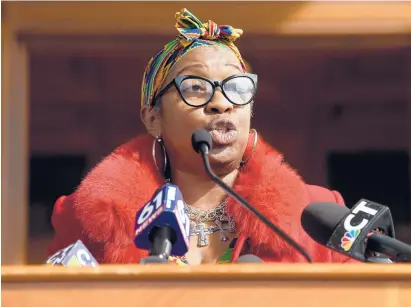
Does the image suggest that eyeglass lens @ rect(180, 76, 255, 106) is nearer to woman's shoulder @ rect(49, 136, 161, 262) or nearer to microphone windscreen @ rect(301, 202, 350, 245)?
woman's shoulder @ rect(49, 136, 161, 262)

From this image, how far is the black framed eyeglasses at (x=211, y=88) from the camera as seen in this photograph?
1964 millimetres

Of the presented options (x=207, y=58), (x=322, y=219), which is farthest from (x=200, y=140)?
(x=207, y=58)

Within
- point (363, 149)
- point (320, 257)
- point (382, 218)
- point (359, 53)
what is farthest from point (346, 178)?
point (382, 218)

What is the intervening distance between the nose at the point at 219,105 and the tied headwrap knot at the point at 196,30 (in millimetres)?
141

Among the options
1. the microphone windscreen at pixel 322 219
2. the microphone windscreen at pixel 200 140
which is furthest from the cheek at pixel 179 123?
the microphone windscreen at pixel 322 219

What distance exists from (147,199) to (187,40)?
0.31m

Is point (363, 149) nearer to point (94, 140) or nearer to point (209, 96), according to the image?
point (94, 140)

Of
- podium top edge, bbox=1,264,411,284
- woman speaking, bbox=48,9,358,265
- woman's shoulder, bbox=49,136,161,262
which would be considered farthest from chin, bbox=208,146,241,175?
podium top edge, bbox=1,264,411,284

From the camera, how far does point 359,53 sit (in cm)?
294

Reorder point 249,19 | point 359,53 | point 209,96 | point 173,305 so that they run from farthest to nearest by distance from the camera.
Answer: point 359,53
point 249,19
point 209,96
point 173,305

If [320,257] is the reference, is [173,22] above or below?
above

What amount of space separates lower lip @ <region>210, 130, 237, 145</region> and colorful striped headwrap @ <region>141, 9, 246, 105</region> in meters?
0.18

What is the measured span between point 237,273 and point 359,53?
1.74 m

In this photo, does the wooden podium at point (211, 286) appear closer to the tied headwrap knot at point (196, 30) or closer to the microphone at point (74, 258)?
the microphone at point (74, 258)
